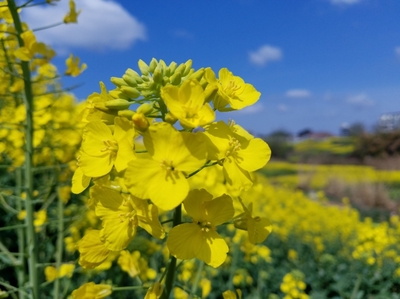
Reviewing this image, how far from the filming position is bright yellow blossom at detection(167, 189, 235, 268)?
118 cm

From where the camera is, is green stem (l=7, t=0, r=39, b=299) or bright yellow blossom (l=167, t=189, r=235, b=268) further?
green stem (l=7, t=0, r=39, b=299)

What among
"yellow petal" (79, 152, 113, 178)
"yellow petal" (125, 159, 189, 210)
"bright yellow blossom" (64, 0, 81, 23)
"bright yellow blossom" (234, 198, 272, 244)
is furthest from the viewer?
"bright yellow blossom" (64, 0, 81, 23)

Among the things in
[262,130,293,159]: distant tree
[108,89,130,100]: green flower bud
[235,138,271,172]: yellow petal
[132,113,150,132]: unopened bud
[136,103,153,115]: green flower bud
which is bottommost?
[262,130,293,159]: distant tree

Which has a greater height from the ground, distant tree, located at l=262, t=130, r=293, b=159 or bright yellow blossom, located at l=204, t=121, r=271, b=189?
bright yellow blossom, located at l=204, t=121, r=271, b=189

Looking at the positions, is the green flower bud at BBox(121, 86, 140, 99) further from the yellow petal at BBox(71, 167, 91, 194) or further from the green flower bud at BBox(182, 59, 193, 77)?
the yellow petal at BBox(71, 167, 91, 194)

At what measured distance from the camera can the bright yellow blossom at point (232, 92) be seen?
1.33 metres

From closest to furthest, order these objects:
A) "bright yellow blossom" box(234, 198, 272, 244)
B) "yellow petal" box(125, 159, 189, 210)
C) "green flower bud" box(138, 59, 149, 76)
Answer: "yellow petal" box(125, 159, 189, 210) → "bright yellow blossom" box(234, 198, 272, 244) → "green flower bud" box(138, 59, 149, 76)

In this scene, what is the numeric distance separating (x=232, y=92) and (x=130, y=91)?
359 millimetres

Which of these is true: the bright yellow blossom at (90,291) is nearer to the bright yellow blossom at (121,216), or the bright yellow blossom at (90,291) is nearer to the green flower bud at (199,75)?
the bright yellow blossom at (121,216)

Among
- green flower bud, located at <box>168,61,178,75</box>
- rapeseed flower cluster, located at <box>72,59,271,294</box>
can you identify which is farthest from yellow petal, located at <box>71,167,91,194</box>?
green flower bud, located at <box>168,61,178,75</box>

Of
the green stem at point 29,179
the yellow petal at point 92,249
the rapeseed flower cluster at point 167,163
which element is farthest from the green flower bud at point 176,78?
the green stem at point 29,179

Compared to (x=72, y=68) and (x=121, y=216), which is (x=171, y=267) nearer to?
(x=121, y=216)

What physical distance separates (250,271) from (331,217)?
2739mm

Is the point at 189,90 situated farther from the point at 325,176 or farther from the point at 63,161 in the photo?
the point at 325,176
